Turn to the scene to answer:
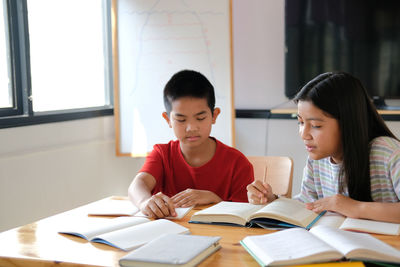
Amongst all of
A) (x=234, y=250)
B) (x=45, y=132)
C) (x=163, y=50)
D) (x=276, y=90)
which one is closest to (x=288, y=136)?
(x=276, y=90)

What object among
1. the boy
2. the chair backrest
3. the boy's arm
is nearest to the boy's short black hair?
the boy

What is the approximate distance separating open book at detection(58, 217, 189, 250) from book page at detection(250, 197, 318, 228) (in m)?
0.21

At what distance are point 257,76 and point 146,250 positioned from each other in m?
2.60

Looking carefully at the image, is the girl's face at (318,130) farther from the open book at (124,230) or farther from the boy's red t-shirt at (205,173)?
the open book at (124,230)

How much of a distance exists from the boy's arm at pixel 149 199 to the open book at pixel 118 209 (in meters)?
0.02

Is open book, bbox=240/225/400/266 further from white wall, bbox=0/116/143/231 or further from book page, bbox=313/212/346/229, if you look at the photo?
white wall, bbox=0/116/143/231

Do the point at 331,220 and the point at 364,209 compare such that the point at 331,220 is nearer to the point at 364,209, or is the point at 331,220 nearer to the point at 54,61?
the point at 364,209

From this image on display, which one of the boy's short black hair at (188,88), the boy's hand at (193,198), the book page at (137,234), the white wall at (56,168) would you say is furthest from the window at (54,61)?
the book page at (137,234)

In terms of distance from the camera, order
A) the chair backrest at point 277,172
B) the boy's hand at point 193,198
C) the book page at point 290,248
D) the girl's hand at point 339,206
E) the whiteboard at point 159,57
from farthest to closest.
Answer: the whiteboard at point 159,57 → the chair backrest at point 277,172 → the boy's hand at point 193,198 → the girl's hand at point 339,206 → the book page at point 290,248

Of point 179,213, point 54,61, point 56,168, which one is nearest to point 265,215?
point 179,213

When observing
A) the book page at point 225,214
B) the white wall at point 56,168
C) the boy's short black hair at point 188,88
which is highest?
the boy's short black hair at point 188,88

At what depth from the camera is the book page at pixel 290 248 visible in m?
0.93

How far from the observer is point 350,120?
147 cm

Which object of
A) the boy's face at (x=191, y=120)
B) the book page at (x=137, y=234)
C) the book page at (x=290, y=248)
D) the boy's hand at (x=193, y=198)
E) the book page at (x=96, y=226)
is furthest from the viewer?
the boy's face at (x=191, y=120)
